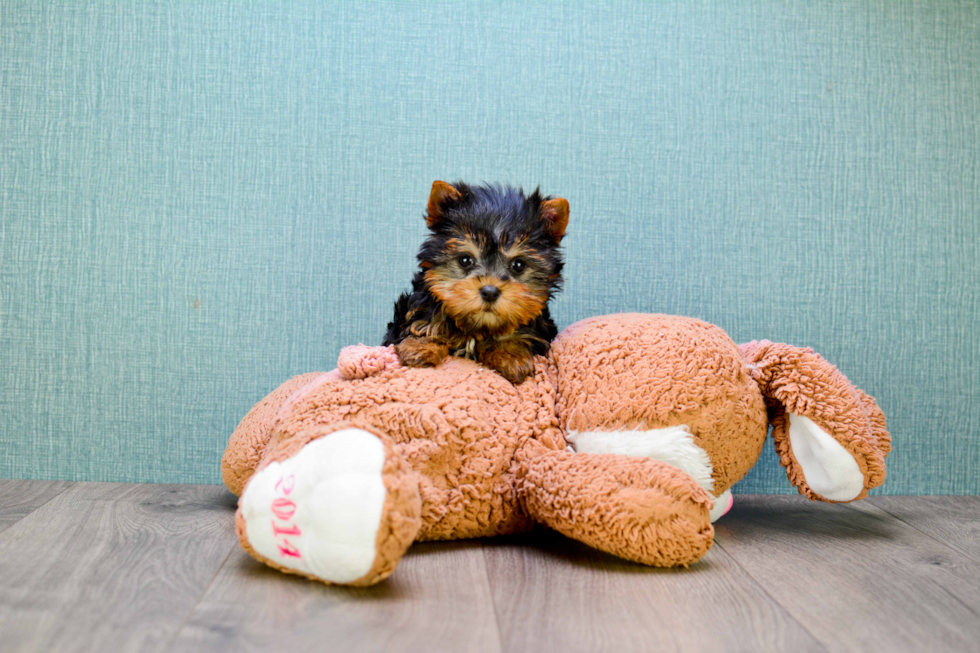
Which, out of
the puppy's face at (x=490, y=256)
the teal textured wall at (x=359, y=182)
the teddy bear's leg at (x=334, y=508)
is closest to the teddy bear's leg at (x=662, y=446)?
the puppy's face at (x=490, y=256)

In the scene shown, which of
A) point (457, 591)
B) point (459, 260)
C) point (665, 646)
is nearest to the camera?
point (665, 646)

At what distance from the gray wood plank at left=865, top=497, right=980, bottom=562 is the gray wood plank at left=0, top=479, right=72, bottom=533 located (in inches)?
83.0

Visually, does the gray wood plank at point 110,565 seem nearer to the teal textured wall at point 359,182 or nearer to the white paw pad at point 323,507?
the white paw pad at point 323,507

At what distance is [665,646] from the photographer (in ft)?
3.37

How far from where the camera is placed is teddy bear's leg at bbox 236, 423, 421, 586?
43.4 inches

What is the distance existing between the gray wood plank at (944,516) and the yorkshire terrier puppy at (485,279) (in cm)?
106

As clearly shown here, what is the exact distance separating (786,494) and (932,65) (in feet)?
4.40

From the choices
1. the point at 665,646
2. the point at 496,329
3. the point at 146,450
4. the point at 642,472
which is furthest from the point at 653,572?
the point at 146,450

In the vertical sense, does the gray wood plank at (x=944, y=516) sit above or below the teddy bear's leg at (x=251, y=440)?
below

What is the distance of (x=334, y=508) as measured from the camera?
3.62ft

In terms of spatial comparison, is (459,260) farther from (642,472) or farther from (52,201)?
(52,201)

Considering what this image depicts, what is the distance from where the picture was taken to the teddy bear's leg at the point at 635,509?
4.18 feet

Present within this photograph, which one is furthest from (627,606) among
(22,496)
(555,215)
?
(22,496)

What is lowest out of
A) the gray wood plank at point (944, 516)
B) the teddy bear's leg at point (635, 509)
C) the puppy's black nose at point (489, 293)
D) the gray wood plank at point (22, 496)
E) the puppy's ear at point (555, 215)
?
the gray wood plank at point (22, 496)
